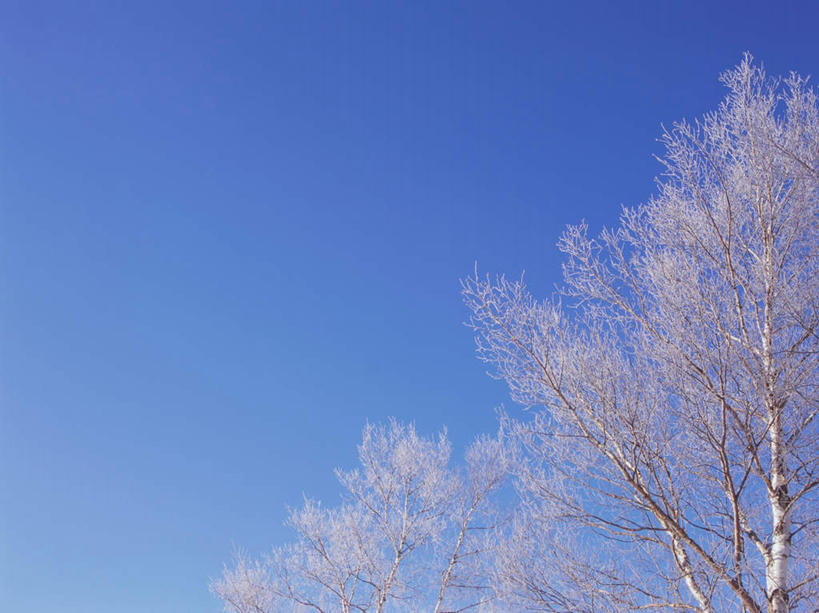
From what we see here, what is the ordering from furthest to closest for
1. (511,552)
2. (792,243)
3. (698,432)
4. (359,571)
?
(359,571) → (511,552) → (792,243) → (698,432)

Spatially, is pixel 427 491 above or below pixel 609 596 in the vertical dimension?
above

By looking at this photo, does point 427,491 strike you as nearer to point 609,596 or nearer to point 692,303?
point 609,596

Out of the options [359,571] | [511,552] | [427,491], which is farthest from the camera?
[427,491]

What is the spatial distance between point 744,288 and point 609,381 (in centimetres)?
139

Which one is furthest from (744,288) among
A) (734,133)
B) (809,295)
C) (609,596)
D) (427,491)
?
(427,491)

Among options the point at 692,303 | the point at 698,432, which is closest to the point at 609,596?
the point at 698,432

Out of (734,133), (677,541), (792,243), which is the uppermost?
(734,133)

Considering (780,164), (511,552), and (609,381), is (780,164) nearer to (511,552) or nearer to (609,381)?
(609,381)

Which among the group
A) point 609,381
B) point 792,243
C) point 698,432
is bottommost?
point 698,432

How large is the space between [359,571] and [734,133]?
8.79 metres

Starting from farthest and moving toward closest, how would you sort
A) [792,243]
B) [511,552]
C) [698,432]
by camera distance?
[511,552]
[792,243]
[698,432]

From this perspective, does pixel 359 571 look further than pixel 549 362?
Yes

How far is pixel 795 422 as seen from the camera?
4785 mm

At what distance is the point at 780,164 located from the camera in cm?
527
